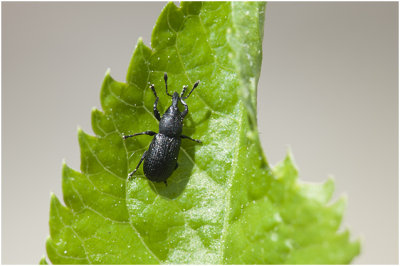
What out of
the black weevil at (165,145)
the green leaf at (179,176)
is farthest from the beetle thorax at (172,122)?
the green leaf at (179,176)

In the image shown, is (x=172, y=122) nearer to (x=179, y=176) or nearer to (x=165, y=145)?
(x=165, y=145)

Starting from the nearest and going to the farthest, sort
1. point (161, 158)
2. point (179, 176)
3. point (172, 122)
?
1. point (179, 176)
2. point (161, 158)
3. point (172, 122)

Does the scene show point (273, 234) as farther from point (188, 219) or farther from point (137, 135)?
point (137, 135)

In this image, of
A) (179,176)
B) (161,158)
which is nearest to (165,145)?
(161,158)

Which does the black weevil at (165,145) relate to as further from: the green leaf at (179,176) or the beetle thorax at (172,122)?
the green leaf at (179,176)

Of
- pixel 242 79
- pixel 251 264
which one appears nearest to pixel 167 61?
pixel 242 79

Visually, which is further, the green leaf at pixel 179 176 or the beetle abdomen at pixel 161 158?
the beetle abdomen at pixel 161 158
